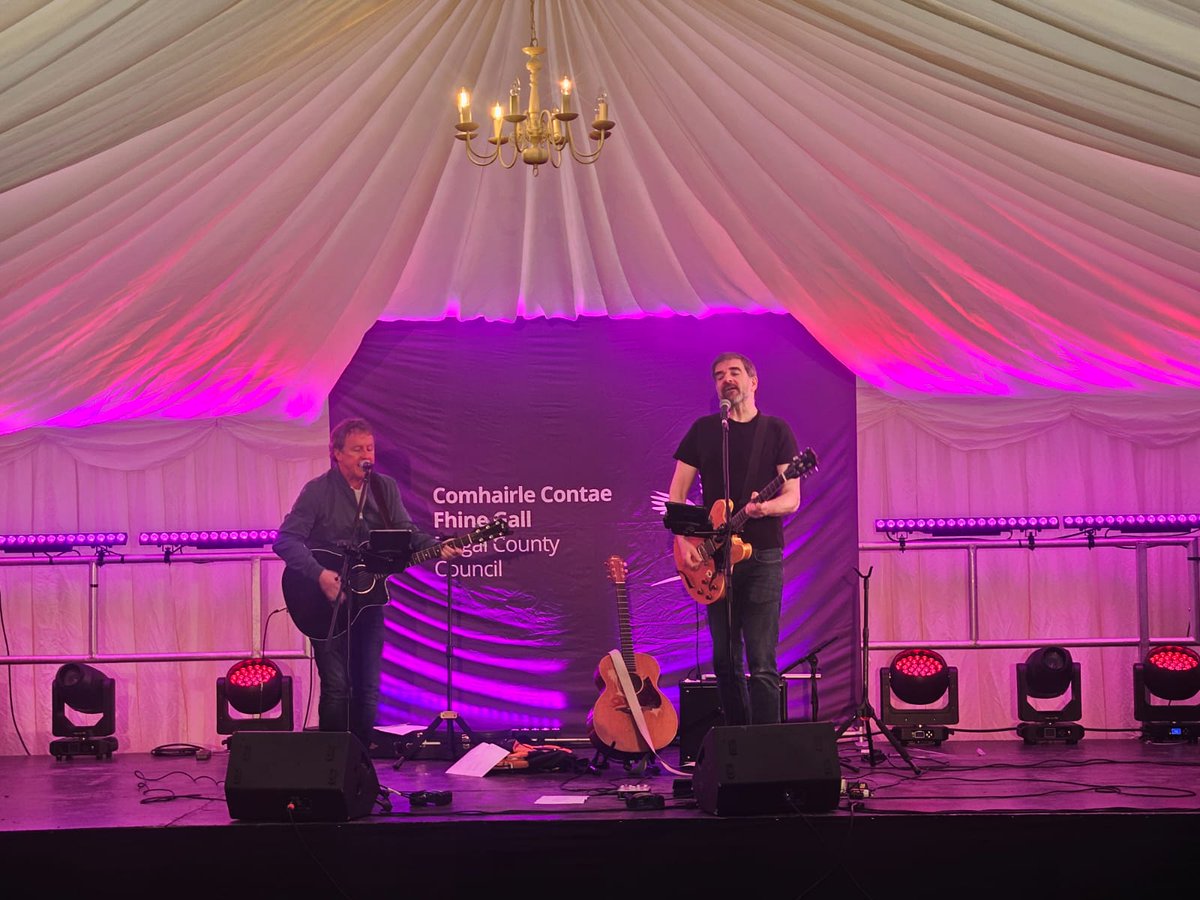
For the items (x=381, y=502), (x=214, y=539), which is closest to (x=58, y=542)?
(x=214, y=539)

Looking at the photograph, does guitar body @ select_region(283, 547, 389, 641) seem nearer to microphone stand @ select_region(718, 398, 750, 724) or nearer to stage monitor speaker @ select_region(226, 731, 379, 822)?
stage monitor speaker @ select_region(226, 731, 379, 822)

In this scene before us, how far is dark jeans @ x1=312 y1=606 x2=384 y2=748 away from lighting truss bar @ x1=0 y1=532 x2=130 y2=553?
2.45 metres

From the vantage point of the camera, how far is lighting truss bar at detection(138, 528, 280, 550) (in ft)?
26.3

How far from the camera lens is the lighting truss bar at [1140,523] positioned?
7.75 m

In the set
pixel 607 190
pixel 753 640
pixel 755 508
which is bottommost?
pixel 753 640

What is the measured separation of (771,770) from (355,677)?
230cm

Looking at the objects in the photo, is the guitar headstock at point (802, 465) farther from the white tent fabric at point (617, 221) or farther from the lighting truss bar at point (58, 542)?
the lighting truss bar at point (58, 542)

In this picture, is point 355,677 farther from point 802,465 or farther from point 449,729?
point 802,465

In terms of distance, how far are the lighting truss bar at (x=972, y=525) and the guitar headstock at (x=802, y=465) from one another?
2396 millimetres

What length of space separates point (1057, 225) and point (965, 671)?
3.40m

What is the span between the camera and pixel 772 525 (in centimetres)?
598

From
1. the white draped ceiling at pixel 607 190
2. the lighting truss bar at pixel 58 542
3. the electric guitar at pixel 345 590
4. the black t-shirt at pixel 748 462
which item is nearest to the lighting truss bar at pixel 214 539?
the lighting truss bar at pixel 58 542

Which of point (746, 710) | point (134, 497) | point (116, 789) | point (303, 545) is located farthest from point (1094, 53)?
point (134, 497)

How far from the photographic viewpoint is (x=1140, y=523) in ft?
25.6
